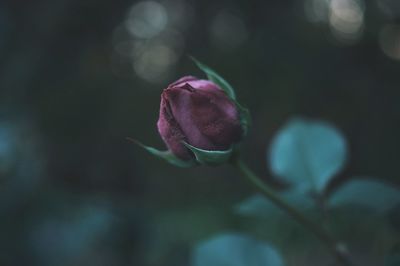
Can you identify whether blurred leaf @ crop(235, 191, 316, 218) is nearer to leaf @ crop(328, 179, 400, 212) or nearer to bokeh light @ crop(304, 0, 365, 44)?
leaf @ crop(328, 179, 400, 212)

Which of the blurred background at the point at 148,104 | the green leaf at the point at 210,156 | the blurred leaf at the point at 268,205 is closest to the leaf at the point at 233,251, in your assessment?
the blurred leaf at the point at 268,205

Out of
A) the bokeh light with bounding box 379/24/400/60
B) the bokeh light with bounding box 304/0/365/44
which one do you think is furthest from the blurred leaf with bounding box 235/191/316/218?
the bokeh light with bounding box 304/0/365/44

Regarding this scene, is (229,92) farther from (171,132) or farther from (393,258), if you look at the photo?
(393,258)

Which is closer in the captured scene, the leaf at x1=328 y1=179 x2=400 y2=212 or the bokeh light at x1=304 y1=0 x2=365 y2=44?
the leaf at x1=328 y1=179 x2=400 y2=212

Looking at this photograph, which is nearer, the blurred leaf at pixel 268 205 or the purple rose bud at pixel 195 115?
the purple rose bud at pixel 195 115

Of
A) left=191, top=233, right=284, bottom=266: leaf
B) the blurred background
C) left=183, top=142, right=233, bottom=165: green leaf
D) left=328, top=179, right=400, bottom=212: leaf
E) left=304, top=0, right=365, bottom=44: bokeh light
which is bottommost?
the blurred background

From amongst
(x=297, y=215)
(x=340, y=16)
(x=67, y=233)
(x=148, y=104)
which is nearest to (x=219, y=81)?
(x=297, y=215)

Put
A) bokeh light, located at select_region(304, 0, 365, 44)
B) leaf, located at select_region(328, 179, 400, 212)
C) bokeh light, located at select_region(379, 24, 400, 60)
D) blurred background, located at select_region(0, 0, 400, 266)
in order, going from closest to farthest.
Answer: leaf, located at select_region(328, 179, 400, 212) → blurred background, located at select_region(0, 0, 400, 266) → bokeh light, located at select_region(379, 24, 400, 60) → bokeh light, located at select_region(304, 0, 365, 44)

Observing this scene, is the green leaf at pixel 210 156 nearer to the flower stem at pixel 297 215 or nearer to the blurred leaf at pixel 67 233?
the flower stem at pixel 297 215
